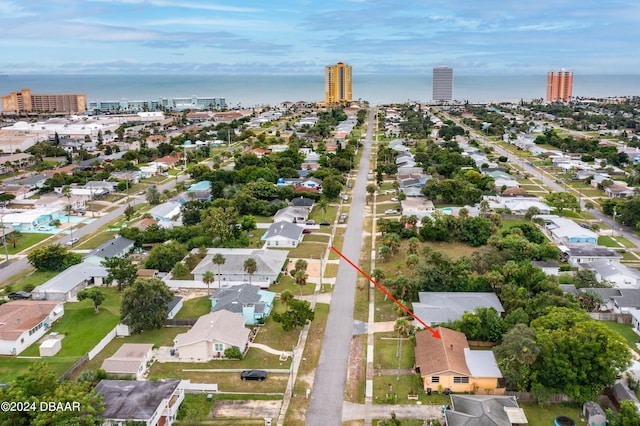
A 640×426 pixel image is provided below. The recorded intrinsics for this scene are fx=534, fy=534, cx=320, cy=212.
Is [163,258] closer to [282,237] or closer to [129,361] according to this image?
[282,237]

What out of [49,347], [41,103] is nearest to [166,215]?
[49,347]

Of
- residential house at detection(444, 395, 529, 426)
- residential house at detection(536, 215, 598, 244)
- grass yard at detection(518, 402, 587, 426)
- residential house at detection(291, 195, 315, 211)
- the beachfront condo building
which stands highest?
the beachfront condo building

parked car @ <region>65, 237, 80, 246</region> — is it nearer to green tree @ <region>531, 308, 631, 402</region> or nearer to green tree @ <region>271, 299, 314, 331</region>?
green tree @ <region>271, 299, 314, 331</region>

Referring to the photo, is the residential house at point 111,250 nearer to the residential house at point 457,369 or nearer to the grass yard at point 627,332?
the residential house at point 457,369

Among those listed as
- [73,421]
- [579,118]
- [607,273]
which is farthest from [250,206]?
[579,118]

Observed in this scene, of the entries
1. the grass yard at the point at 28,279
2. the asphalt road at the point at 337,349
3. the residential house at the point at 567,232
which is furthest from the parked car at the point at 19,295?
the residential house at the point at 567,232

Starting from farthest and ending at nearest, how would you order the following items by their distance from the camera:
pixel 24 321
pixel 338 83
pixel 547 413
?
pixel 338 83 < pixel 24 321 < pixel 547 413

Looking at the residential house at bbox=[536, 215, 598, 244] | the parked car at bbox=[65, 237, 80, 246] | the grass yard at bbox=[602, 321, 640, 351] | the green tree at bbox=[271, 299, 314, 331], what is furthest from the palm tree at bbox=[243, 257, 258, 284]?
the residential house at bbox=[536, 215, 598, 244]
